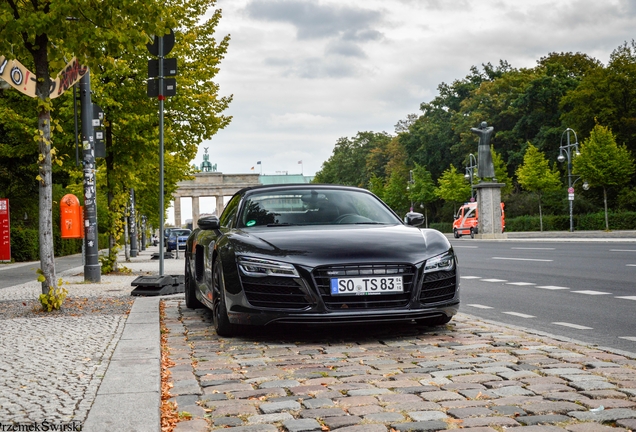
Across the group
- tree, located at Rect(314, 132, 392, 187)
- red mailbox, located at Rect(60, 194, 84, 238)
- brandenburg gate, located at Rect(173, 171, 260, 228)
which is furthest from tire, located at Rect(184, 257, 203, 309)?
tree, located at Rect(314, 132, 392, 187)

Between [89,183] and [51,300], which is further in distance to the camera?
[89,183]

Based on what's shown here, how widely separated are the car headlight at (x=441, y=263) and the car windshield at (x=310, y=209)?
3.29 feet

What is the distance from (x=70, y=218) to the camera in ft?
73.0

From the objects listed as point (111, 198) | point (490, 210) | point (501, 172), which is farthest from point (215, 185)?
point (111, 198)

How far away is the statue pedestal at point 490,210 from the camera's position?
46.0 metres

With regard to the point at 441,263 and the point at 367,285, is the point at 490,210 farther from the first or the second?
the point at 367,285

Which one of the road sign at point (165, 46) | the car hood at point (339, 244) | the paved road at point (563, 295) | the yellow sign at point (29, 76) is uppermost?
the road sign at point (165, 46)

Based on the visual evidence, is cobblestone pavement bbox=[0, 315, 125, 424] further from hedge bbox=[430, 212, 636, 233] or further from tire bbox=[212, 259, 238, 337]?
hedge bbox=[430, 212, 636, 233]

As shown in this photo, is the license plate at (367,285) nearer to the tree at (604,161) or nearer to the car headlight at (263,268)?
the car headlight at (263,268)

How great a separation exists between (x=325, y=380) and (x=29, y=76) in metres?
6.55

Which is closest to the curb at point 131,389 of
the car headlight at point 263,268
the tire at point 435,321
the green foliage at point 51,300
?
the car headlight at point 263,268

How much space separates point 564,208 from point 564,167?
5.18 metres

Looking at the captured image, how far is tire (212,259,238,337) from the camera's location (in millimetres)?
6938

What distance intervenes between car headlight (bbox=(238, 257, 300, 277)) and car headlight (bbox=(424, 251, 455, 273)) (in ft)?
3.67
